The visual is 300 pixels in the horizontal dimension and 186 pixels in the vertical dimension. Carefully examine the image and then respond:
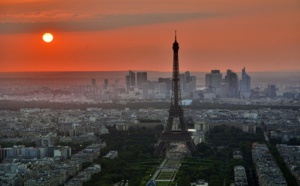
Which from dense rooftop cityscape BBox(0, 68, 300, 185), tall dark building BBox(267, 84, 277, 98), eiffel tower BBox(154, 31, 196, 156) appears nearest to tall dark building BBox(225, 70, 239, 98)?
dense rooftop cityscape BBox(0, 68, 300, 185)

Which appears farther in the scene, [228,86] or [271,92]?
[228,86]

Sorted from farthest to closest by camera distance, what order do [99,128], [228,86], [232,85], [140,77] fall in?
[140,77] < [228,86] < [232,85] < [99,128]

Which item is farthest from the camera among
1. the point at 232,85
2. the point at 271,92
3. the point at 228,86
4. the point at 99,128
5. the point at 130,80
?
the point at 130,80

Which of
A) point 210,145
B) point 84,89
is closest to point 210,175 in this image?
point 210,145

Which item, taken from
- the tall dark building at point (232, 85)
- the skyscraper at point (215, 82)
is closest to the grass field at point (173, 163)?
the skyscraper at point (215, 82)

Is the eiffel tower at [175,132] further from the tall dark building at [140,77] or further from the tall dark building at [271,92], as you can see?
the tall dark building at [140,77]

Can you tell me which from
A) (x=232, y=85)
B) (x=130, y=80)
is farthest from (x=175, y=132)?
(x=130, y=80)

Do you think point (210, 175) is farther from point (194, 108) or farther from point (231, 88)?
point (231, 88)

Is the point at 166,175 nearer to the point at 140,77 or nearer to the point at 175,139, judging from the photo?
the point at 175,139

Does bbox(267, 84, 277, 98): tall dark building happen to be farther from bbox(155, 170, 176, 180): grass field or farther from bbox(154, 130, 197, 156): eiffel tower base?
bbox(155, 170, 176, 180): grass field

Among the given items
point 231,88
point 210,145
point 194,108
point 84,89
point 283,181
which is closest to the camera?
point 283,181

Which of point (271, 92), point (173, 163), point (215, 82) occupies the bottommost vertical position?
point (173, 163)
